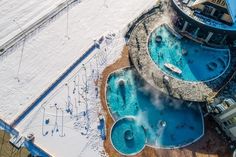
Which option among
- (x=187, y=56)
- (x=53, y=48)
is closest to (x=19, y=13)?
(x=53, y=48)

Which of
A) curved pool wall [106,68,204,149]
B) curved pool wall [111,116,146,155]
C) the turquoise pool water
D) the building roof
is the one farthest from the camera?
the turquoise pool water

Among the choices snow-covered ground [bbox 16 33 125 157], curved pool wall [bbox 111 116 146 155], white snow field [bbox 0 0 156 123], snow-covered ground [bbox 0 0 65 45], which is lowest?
curved pool wall [bbox 111 116 146 155]

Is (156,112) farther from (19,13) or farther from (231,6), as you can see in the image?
(19,13)

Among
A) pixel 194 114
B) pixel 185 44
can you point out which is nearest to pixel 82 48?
pixel 185 44

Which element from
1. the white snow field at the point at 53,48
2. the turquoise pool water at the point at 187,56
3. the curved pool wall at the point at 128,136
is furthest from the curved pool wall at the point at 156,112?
the white snow field at the point at 53,48

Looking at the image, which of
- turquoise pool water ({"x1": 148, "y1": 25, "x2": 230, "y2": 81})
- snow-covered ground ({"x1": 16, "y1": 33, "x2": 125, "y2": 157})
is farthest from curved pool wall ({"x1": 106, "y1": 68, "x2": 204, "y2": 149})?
turquoise pool water ({"x1": 148, "y1": 25, "x2": 230, "y2": 81})

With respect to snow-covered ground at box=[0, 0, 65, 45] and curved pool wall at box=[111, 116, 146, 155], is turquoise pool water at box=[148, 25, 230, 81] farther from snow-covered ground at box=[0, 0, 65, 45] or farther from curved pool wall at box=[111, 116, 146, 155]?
snow-covered ground at box=[0, 0, 65, 45]

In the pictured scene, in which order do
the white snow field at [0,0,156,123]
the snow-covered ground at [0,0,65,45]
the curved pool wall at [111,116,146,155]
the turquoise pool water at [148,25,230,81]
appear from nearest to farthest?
the curved pool wall at [111,116,146,155], the white snow field at [0,0,156,123], the turquoise pool water at [148,25,230,81], the snow-covered ground at [0,0,65,45]

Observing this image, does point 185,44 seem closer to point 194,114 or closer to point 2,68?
point 194,114
